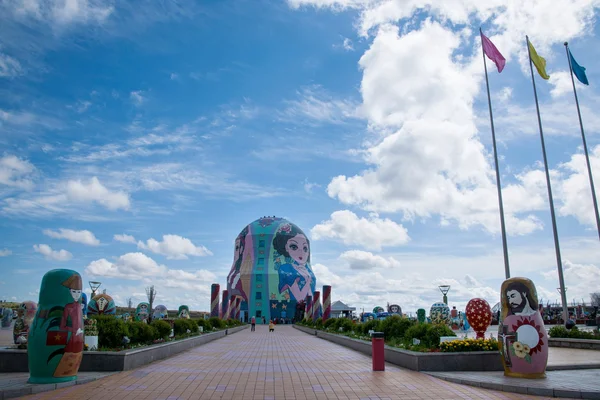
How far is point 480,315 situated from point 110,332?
39.5ft

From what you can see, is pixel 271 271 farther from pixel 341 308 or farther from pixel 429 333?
pixel 429 333

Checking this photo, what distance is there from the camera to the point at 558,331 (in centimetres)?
1989

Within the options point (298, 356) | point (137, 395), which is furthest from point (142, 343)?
point (137, 395)

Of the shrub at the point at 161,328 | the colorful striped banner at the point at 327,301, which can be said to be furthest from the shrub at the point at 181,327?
the colorful striped banner at the point at 327,301

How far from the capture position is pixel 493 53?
22.4 m

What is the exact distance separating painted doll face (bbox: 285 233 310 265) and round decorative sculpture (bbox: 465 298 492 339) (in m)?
56.0

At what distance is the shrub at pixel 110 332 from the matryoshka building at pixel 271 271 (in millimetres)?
49867

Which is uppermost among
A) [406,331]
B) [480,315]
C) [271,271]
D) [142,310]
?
[271,271]

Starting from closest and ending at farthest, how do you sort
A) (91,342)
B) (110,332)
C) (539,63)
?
(91,342) < (110,332) < (539,63)

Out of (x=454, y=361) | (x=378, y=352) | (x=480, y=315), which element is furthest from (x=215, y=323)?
(x=454, y=361)

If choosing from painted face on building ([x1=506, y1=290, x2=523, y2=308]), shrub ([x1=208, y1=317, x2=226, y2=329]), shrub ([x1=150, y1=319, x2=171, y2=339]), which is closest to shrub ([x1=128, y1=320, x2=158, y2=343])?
shrub ([x1=150, y1=319, x2=171, y2=339])

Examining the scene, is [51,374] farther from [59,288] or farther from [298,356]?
[298,356]

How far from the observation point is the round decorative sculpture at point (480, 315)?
645 inches

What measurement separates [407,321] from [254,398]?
9281 mm
